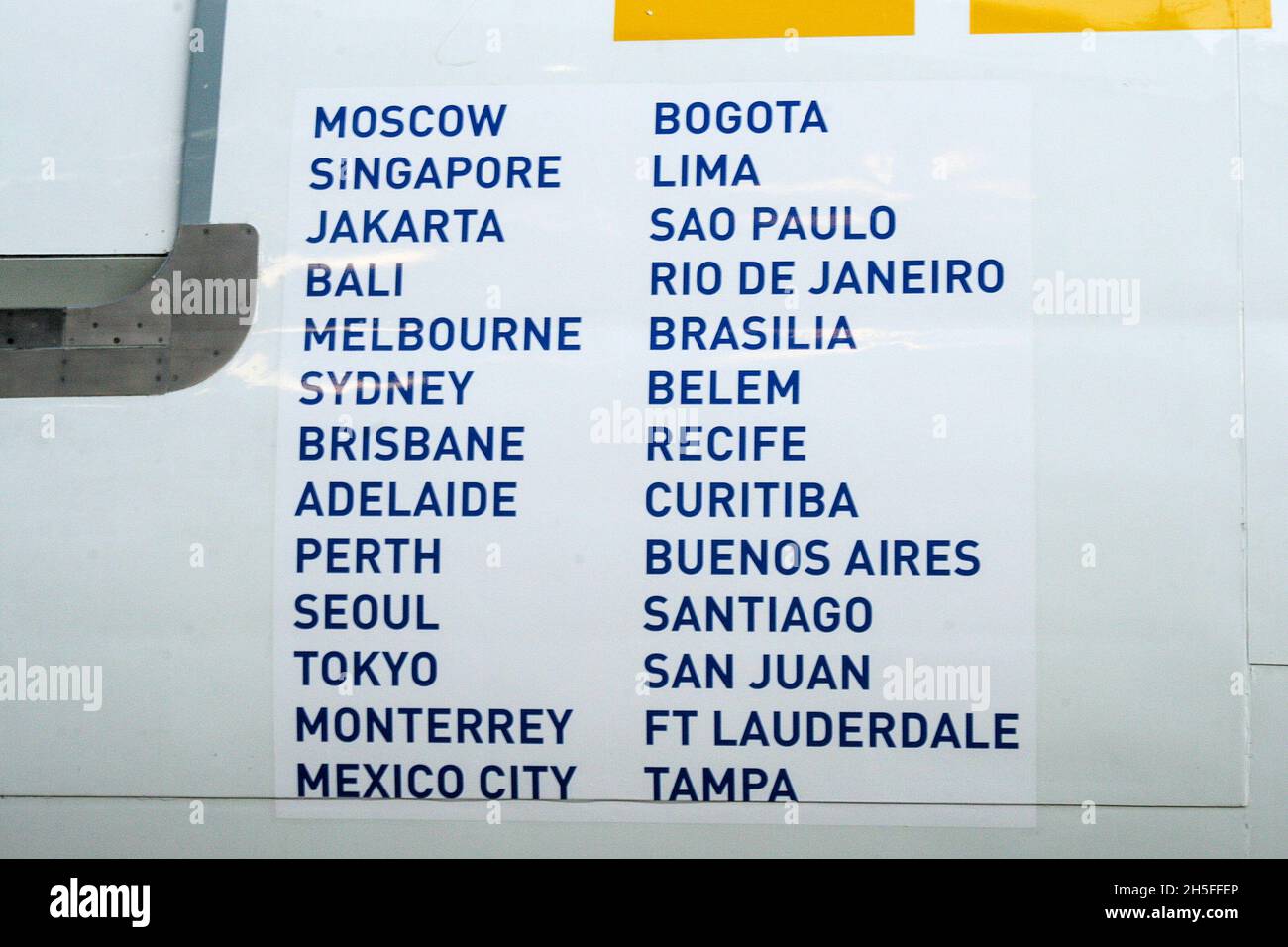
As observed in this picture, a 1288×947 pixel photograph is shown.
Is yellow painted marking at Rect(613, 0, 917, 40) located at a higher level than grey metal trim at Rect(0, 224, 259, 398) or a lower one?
higher

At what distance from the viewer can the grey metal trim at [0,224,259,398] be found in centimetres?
190

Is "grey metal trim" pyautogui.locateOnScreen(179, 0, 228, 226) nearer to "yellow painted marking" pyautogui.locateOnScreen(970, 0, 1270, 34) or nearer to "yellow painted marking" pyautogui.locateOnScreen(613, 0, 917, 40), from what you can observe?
"yellow painted marking" pyautogui.locateOnScreen(613, 0, 917, 40)

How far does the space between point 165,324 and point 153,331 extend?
3cm

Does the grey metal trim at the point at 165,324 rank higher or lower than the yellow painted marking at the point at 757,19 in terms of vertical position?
lower

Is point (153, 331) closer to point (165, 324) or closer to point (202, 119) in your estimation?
point (165, 324)

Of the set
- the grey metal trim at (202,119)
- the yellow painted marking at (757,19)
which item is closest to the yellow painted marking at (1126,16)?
the yellow painted marking at (757,19)

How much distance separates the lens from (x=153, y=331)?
1915 mm

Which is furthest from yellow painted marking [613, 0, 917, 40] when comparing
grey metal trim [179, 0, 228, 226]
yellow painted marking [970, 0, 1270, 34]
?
grey metal trim [179, 0, 228, 226]

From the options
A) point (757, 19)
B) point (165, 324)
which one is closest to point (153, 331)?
point (165, 324)

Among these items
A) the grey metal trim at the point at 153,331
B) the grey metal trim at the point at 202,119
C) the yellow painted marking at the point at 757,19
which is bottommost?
the grey metal trim at the point at 153,331

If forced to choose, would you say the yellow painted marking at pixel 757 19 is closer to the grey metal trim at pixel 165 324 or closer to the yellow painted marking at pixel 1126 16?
the yellow painted marking at pixel 1126 16

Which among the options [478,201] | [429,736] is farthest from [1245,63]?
[429,736]

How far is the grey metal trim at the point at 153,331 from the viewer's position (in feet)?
6.23

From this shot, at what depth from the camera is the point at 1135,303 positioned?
184 centimetres
